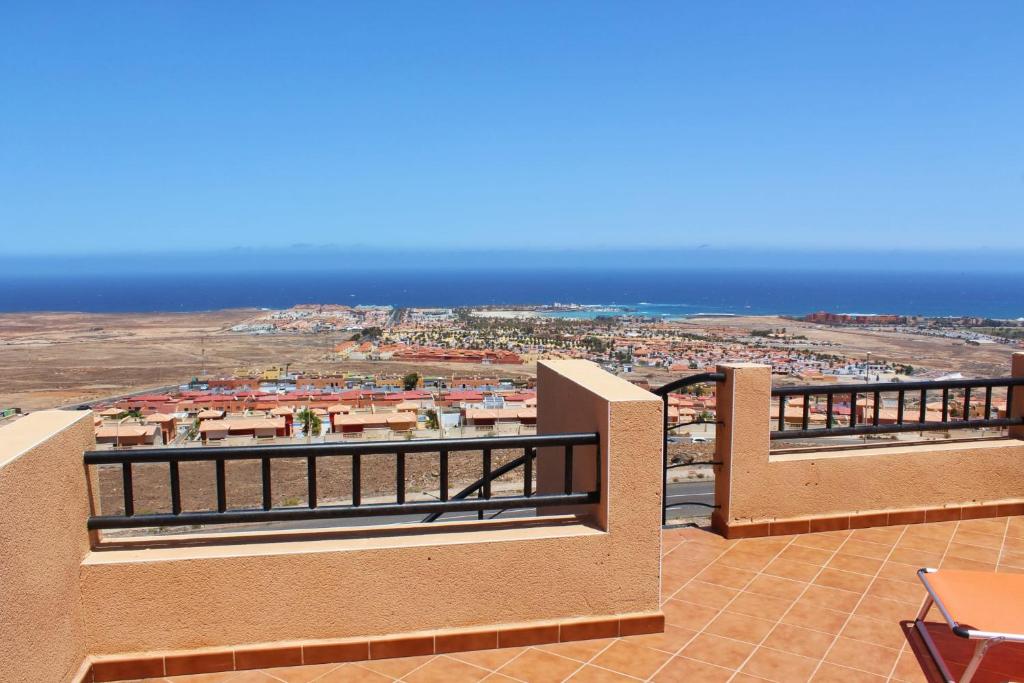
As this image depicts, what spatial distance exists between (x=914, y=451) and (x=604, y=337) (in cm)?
7104

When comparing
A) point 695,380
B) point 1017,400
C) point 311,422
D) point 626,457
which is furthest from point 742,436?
point 311,422

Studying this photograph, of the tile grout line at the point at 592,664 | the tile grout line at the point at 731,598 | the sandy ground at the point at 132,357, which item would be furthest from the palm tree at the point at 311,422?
the tile grout line at the point at 592,664

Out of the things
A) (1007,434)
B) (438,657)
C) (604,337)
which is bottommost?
(604,337)

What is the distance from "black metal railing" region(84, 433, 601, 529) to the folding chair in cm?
145

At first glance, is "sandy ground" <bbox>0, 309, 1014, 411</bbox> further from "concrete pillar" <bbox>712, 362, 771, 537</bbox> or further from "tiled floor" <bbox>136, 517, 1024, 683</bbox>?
"tiled floor" <bbox>136, 517, 1024, 683</bbox>

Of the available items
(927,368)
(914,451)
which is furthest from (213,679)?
(927,368)

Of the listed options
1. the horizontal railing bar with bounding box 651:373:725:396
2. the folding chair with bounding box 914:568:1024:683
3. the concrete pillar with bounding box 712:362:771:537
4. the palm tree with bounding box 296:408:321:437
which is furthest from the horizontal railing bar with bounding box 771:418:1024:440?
the palm tree with bounding box 296:408:321:437

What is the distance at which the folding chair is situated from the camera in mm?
2850

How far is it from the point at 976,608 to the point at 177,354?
2631 inches

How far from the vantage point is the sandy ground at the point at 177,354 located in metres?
47.4

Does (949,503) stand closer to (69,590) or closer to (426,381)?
(69,590)

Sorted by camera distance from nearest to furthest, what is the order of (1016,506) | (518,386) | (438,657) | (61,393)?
(438,657) → (1016,506) → (61,393) → (518,386)

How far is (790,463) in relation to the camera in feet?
16.1

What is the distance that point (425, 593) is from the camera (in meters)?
3.36
